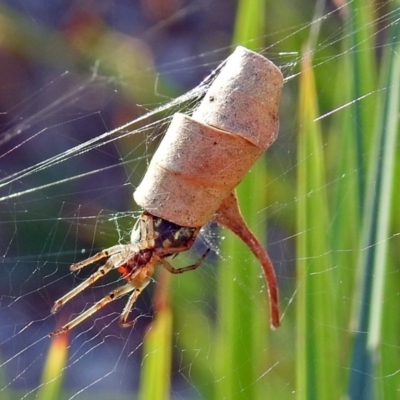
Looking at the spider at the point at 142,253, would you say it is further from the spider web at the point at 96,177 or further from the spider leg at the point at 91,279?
the spider web at the point at 96,177

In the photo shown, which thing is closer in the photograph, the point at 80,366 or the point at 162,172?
the point at 162,172

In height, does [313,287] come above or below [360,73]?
below

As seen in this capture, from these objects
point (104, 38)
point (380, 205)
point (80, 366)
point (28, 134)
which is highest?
point (104, 38)

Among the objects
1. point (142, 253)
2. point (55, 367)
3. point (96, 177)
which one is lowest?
point (55, 367)

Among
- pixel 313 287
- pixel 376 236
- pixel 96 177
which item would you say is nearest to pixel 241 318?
pixel 313 287

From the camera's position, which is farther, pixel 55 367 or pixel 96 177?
pixel 96 177

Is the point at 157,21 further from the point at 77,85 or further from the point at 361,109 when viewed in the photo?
the point at 361,109

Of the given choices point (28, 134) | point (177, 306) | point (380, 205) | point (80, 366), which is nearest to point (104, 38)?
point (28, 134)

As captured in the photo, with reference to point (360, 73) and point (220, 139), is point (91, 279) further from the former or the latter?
point (360, 73)
